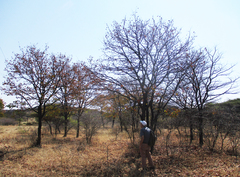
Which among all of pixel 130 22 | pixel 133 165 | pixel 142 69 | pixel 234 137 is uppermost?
pixel 130 22

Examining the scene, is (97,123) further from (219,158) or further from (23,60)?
(219,158)

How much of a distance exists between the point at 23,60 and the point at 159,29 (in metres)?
8.42

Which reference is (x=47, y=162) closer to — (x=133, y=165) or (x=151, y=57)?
(x=133, y=165)

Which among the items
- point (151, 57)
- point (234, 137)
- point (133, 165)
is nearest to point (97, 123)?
point (133, 165)

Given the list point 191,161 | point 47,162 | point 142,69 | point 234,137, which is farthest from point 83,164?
point 234,137

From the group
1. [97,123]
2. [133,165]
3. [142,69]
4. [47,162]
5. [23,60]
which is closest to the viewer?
[133,165]

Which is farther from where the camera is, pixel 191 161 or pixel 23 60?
pixel 23 60

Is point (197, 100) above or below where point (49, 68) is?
below

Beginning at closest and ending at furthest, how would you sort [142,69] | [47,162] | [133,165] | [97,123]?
[133,165]
[47,162]
[142,69]
[97,123]

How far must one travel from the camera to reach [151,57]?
7781 millimetres

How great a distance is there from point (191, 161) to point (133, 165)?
239 cm

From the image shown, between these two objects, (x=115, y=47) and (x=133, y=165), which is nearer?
(x=133, y=165)

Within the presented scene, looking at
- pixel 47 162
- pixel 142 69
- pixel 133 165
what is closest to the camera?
pixel 133 165

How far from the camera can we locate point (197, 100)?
9.86 metres
